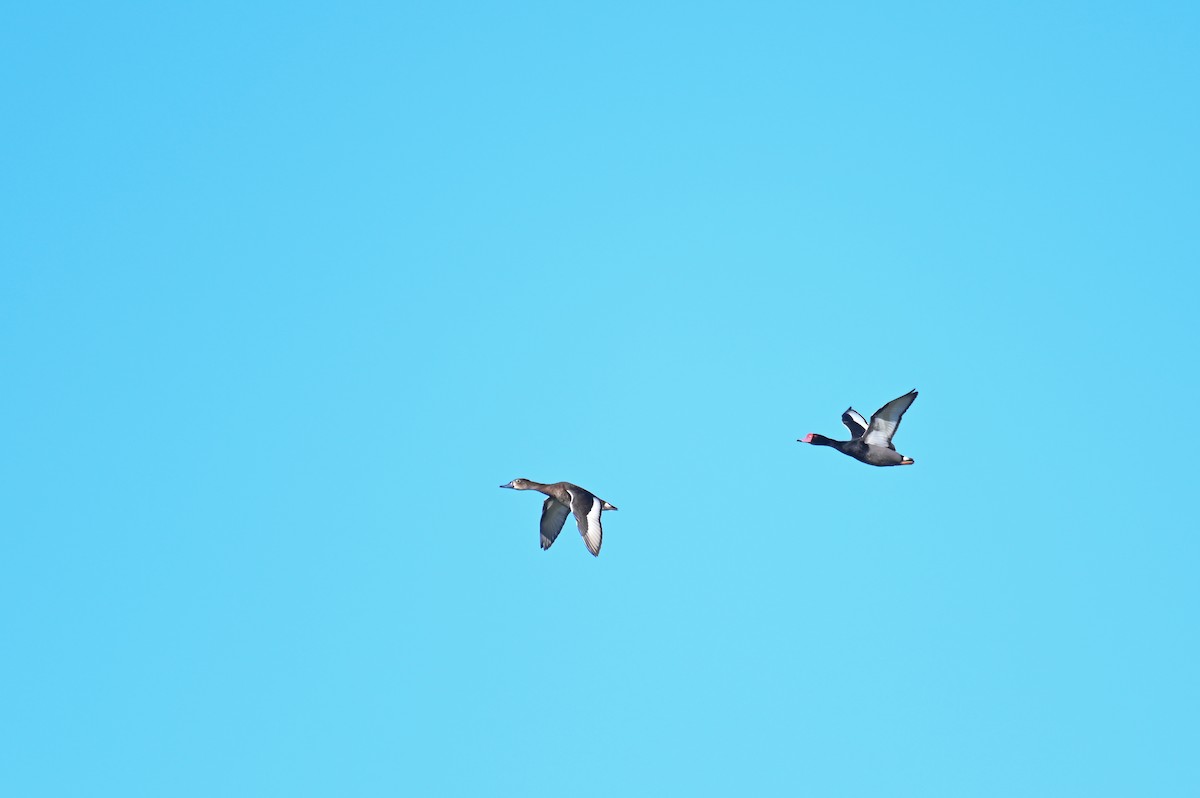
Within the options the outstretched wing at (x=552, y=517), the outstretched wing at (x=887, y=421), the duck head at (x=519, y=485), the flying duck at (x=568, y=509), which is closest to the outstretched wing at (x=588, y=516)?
the flying duck at (x=568, y=509)

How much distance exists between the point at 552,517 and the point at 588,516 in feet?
5.79

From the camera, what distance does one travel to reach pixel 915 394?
4466 centimetres

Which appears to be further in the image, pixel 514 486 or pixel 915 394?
pixel 514 486

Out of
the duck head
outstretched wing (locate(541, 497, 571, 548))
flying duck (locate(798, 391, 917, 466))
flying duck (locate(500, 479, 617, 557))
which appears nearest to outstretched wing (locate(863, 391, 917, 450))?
flying duck (locate(798, 391, 917, 466))

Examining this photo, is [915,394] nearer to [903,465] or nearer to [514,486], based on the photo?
[903,465]

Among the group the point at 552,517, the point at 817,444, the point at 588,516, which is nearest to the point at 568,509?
the point at 552,517

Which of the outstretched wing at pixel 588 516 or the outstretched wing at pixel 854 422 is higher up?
the outstretched wing at pixel 854 422

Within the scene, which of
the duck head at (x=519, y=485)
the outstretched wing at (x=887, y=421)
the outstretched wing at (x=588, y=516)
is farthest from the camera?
the duck head at (x=519, y=485)

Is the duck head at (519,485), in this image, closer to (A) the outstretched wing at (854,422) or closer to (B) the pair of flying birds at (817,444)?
(B) the pair of flying birds at (817,444)

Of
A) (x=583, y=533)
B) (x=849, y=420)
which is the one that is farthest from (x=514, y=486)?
(x=849, y=420)

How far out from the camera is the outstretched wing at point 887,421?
1766 inches

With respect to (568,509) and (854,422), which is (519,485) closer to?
(568,509)

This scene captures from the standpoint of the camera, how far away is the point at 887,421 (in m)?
45.7

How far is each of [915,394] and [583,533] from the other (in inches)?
359
